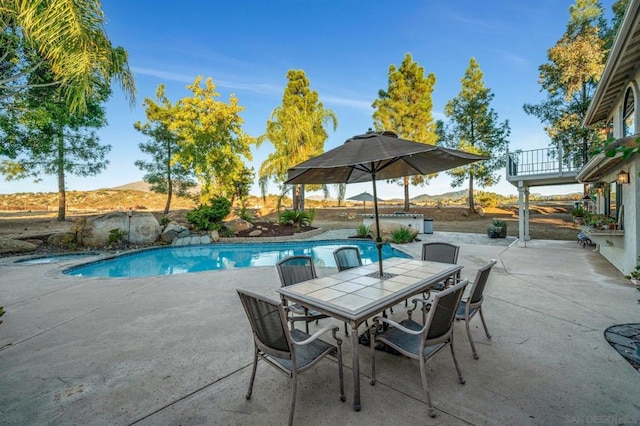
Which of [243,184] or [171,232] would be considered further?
[243,184]

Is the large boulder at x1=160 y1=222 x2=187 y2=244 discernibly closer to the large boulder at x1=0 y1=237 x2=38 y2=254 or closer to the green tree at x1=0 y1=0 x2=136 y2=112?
the large boulder at x1=0 y1=237 x2=38 y2=254

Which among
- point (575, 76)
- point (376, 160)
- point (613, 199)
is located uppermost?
point (575, 76)

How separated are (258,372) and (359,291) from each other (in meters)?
1.19

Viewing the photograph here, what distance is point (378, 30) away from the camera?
36.3ft

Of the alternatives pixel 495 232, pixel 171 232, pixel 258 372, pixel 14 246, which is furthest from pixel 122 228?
pixel 495 232

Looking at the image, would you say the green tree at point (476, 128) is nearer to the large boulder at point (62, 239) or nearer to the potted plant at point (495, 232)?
the potted plant at point (495, 232)

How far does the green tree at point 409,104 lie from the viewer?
58.3ft

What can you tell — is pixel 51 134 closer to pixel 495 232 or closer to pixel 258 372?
pixel 258 372

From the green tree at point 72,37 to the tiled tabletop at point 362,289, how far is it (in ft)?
23.9

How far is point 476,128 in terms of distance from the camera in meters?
18.6

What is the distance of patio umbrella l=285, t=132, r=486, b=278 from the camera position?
7.97ft

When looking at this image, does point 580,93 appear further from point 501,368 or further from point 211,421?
point 211,421

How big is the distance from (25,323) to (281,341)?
4077 millimetres

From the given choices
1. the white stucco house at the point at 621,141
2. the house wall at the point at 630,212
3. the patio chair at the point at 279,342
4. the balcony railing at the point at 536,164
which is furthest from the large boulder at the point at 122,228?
the balcony railing at the point at 536,164
